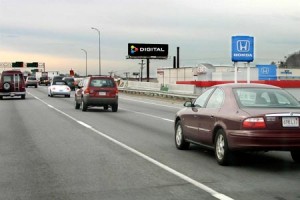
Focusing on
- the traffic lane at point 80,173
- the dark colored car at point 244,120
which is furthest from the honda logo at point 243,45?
the dark colored car at point 244,120

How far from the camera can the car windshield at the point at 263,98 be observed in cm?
902

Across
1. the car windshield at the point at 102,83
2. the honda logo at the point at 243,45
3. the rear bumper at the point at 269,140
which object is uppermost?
the honda logo at the point at 243,45

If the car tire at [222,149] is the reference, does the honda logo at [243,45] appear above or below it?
above

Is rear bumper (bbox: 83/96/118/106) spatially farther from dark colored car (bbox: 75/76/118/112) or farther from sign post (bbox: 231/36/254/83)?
sign post (bbox: 231/36/254/83)

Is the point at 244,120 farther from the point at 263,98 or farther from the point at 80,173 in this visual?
the point at 80,173

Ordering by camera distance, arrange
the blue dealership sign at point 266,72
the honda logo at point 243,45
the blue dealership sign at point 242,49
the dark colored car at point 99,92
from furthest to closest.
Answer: the blue dealership sign at point 266,72, the honda logo at point 243,45, the blue dealership sign at point 242,49, the dark colored car at point 99,92

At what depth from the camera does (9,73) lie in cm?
3912

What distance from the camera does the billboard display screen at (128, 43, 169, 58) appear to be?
92938 millimetres

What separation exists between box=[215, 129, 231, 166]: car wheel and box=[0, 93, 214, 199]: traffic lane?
1.18 m

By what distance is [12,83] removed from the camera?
129 ft

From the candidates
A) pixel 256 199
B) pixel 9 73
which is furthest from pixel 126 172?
pixel 9 73

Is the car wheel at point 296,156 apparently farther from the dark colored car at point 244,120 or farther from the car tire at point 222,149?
the car tire at point 222,149

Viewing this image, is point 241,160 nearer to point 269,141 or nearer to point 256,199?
point 269,141

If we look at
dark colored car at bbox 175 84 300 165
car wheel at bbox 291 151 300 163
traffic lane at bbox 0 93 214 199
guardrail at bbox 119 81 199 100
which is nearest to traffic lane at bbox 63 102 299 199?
car wheel at bbox 291 151 300 163
